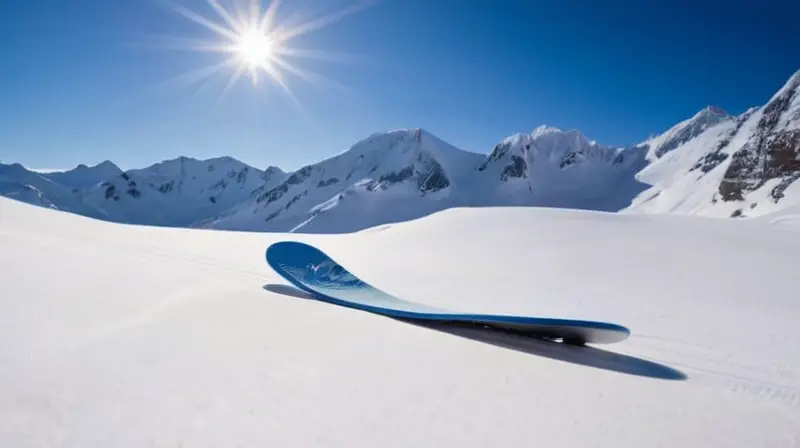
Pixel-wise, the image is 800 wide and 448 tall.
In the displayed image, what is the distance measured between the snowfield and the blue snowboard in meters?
0.21

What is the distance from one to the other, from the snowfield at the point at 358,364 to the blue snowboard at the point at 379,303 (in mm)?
205

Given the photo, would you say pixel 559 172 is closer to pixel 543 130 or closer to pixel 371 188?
pixel 543 130

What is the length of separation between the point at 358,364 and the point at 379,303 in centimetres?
222

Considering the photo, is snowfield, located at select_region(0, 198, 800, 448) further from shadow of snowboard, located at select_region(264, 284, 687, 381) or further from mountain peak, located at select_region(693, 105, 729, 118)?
mountain peak, located at select_region(693, 105, 729, 118)

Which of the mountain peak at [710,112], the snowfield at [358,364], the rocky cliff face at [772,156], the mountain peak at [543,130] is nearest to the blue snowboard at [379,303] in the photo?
the snowfield at [358,364]

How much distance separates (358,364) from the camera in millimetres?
3430

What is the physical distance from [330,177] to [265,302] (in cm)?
18387

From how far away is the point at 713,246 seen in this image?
10.5 meters

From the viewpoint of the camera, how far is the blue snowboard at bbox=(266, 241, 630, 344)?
4.23m

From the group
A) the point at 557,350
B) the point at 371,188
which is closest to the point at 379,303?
the point at 557,350

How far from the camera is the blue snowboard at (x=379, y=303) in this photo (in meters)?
4.23

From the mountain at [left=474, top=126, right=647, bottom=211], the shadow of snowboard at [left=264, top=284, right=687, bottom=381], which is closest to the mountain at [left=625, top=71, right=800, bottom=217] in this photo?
the mountain at [left=474, top=126, right=647, bottom=211]

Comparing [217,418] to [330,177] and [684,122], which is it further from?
[684,122]

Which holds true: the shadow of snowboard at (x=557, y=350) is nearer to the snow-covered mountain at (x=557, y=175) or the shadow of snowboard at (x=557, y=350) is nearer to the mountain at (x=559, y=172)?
the snow-covered mountain at (x=557, y=175)
